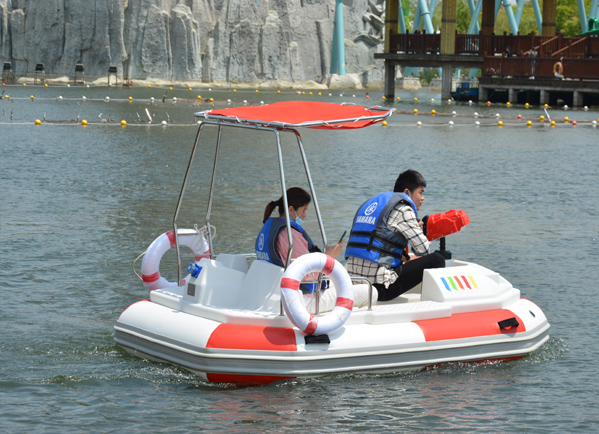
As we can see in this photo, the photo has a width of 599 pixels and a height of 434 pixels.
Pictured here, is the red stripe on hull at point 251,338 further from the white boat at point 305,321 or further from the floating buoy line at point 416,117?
the floating buoy line at point 416,117

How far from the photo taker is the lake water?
727 cm

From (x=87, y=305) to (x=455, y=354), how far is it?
427cm

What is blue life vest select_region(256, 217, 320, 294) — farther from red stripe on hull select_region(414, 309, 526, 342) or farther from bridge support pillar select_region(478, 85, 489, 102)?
bridge support pillar select_region(478, 85, 489, 102)

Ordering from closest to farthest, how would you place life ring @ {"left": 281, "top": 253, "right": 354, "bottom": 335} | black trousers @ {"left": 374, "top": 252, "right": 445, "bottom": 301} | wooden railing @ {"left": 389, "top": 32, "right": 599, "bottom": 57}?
life ring @ {"left": 281, "top": 253, "right": 354, "bottom": 335}
black trousers @ {"left": 374, "top": 252, "right": 445, "bottom": 301}
wooden railing @ {"left": 389, "top": 32, "right": 599, "bottom": 57}

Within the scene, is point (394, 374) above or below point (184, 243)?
below

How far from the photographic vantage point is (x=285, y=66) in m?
75.2

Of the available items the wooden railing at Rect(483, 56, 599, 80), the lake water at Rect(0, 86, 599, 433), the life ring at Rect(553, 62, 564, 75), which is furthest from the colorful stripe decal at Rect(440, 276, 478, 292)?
the life ring at Rect(553, 62, 564, 75)

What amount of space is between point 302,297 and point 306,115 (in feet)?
5.29

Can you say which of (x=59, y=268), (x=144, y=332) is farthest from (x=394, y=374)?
(x=59, y=268)

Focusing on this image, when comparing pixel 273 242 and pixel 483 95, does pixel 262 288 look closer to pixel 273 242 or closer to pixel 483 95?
pixel 273 242

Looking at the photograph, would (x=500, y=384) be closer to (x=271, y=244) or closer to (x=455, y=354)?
(x=455, y=354)

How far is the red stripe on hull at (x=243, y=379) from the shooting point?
7.59 metres

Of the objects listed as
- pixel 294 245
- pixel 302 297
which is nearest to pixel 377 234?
pixel 294 245

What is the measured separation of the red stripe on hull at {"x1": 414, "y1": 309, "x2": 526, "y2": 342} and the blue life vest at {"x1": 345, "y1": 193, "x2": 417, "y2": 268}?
71 centimetres
